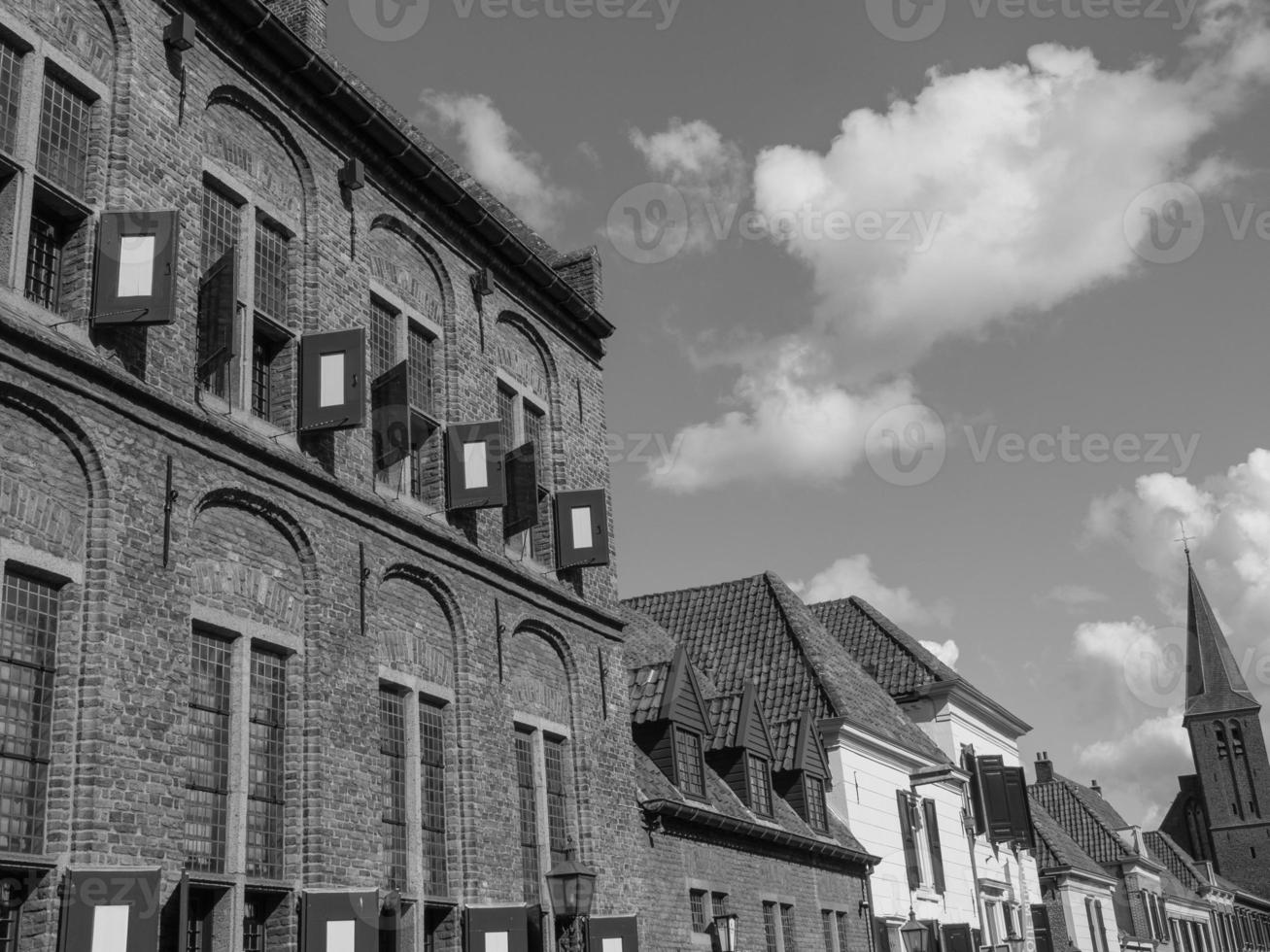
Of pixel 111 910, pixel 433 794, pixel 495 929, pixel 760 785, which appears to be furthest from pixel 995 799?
pixel 111 910

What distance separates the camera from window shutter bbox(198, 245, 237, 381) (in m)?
11.9

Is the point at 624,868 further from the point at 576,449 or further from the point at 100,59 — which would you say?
the point at 100,59

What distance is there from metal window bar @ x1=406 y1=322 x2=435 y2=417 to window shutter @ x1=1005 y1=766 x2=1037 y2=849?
73.6 feet

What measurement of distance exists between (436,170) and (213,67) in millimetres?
3594

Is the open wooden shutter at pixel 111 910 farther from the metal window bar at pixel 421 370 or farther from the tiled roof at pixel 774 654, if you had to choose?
the tiled roof at pixel 774 654

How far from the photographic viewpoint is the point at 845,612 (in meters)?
37.3

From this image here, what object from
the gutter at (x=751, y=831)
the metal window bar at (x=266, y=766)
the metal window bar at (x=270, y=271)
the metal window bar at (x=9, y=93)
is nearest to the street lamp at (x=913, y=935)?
the gutter at (x=751, y=831)

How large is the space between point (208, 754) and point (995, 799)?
84.8 ft

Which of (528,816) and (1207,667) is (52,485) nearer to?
(528,816)

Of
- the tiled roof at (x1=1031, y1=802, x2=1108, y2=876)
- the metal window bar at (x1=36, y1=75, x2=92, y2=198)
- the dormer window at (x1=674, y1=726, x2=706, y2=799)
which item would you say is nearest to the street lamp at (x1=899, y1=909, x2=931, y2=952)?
the dormer window at (x1=674, y1=726, x2=706, y2=799)

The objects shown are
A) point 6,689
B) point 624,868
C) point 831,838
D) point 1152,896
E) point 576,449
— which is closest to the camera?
point 6,689

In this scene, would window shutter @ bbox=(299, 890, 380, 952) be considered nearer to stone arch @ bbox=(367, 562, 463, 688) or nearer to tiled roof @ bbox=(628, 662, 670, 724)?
stone arch @ bbox=(367, 562, 463, 688)

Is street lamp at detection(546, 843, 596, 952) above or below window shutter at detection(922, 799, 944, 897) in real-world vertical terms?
below

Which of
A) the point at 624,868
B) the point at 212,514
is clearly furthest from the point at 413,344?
the point at 624,868
